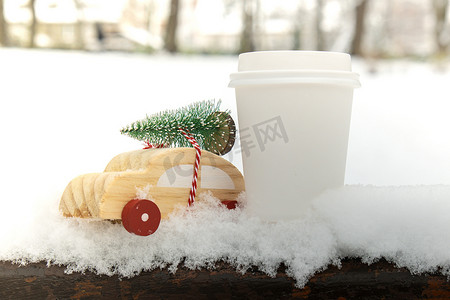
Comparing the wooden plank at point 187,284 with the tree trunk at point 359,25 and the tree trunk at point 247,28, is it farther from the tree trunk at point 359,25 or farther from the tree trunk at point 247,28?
the tree trunk at point 359,25

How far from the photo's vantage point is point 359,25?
8.95 feet

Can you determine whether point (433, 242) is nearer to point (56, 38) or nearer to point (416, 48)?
point (56, 38)

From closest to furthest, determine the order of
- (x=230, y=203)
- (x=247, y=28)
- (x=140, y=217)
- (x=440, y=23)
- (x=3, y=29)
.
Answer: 1. (x=140, y=217)
2. (x=230, y=203)
3. (x=3, y=29)
4. (x=247, y=28)
5. (x=440, y=23)

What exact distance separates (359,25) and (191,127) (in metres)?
2.28

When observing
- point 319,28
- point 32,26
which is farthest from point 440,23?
point 32,26

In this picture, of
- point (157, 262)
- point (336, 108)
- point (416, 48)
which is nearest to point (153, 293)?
point (157, 262)

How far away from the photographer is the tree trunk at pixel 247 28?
2.48 metres

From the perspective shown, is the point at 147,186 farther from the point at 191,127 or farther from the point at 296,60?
the point at 296,60

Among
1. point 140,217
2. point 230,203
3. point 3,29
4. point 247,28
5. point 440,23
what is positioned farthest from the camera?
point 440,23

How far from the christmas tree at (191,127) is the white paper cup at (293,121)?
0.28 feet

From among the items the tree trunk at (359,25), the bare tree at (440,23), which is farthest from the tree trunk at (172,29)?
the bare tree at (440,23)

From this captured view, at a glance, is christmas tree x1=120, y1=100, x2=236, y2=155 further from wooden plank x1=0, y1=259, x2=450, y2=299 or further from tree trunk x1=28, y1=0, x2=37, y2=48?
tree trunk x1=28, y1=0, x2=37, y2=48

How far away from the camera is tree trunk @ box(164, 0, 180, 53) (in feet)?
8.50

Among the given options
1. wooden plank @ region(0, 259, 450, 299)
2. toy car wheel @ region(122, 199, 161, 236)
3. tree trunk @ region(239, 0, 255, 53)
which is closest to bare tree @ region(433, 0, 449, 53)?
tree trunk @ region(239, 0, 255, 53)
